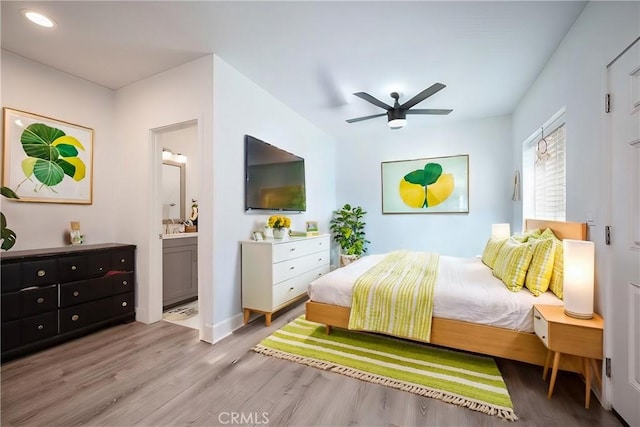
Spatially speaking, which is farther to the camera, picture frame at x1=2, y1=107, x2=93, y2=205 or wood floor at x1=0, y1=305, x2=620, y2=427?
picture frame at x1=2, y1=107, x2=93, y2=205

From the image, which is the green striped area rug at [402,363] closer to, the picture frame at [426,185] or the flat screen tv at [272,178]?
the flat screen tv at [272,178]

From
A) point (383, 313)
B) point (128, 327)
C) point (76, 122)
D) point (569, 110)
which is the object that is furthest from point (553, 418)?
point (76, 122)

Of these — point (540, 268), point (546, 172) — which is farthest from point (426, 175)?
point (540, 268)

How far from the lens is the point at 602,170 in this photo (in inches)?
65.1

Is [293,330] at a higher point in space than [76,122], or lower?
lower

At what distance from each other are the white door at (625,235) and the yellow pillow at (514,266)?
55cm

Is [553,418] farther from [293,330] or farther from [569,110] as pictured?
[569,110]

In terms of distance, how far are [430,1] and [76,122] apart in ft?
11.8

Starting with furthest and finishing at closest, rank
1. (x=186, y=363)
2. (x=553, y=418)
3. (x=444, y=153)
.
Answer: (x=444, y=153)
(x=186, y=363)
(x=553, y=418)

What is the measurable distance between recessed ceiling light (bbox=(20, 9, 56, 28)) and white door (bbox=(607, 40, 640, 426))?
12.7 ft

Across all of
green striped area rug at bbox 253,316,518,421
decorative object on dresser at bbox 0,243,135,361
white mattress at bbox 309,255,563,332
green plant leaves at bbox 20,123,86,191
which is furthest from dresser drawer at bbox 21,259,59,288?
white mattress at bbox 309,255,563,332

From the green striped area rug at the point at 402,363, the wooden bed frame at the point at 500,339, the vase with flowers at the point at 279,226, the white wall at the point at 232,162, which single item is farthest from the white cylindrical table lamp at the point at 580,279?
the white wall at the point at 232,162

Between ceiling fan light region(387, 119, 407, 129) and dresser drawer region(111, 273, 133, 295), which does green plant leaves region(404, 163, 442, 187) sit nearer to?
ceiling fan light region(387, 119, 407, 129)

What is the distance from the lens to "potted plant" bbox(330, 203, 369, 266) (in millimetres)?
4902
